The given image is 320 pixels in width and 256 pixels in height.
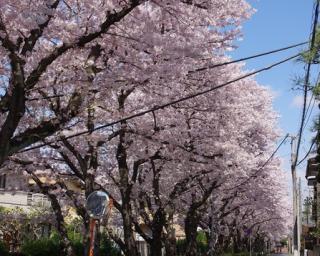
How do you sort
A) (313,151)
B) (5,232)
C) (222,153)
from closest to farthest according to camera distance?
(313,151) < (222,153) < (5,232)

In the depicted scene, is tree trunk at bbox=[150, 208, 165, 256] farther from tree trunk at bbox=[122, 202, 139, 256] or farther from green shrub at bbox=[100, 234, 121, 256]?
green shrub at bbox=[100, 234, 121, 256]

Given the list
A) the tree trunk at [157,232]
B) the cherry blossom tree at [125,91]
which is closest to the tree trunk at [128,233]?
the cherry blossom tree at [125,91]

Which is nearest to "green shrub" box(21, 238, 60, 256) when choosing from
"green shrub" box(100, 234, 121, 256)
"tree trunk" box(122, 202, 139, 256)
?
"green shrub" box(100, 234, 121, 256)

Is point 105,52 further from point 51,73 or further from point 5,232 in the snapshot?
point 5,232

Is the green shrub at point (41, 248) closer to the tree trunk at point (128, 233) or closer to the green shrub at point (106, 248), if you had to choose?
the green shrub at point (106, 248)

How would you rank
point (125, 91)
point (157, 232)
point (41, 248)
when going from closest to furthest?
point (125, 91)
point (157, 232)
point (41, 248)

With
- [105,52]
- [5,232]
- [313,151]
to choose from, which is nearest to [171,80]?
[105,52]

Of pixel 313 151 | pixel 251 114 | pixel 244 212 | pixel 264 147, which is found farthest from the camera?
pixel 244 212

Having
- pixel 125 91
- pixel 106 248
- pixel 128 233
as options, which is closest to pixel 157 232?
pixel 128 233

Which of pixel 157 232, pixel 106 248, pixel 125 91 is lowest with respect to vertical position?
pixel 106 248

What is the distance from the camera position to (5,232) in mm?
35156

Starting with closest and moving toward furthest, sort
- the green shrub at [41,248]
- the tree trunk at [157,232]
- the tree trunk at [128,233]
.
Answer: the tree trunk at [128,233], the tree trunk at [157,232], the green shrub at [41,248]

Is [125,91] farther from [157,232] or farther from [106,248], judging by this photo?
[106,248]

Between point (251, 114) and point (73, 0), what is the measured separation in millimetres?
12705
